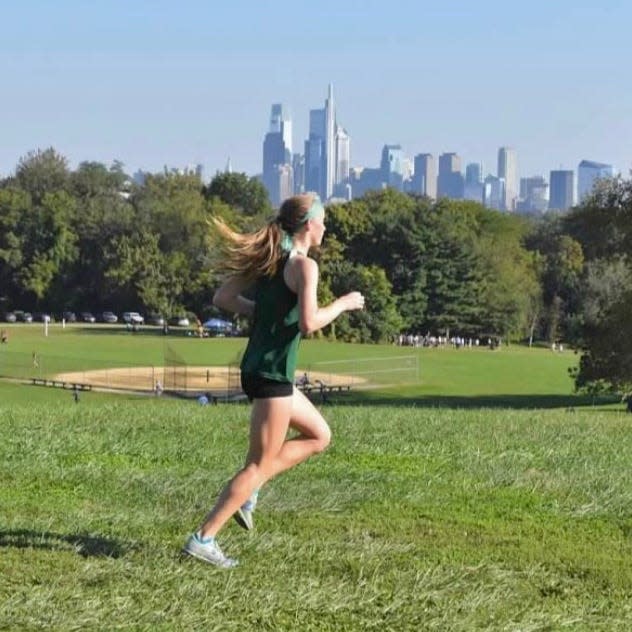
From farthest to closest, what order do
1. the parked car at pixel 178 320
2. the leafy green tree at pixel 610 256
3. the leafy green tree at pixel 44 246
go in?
the leafy green tree at pixel 44 246 → the parked car at pixel 178 320 → the leafy green tree at pixel 610 256

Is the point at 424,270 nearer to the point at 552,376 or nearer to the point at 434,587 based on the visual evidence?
the point at 552,376

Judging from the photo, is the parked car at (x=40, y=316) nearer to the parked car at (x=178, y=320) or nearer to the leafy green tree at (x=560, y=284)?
the parked car at (x=178, y=320)

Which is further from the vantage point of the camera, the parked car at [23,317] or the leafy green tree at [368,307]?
the parked car at [23,317]

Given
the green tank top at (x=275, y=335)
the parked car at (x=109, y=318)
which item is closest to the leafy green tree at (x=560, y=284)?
the parked car at (x=109, y=318)

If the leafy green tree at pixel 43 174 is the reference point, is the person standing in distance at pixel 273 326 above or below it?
below

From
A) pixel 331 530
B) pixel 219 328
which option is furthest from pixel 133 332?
pixel 331 530

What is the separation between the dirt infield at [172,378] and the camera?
49938 millimetres

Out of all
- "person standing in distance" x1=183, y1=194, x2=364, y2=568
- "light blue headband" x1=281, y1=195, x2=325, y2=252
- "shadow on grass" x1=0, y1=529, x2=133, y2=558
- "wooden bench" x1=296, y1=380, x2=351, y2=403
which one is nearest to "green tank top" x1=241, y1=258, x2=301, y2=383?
"person standing in distance" x1=183, y1=194, x2=364, y2=568

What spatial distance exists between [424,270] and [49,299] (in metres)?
34.9

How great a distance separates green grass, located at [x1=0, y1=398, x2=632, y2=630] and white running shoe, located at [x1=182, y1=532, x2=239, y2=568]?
0.07m

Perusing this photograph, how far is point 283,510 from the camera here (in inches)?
276

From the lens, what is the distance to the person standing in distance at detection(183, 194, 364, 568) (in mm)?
5730

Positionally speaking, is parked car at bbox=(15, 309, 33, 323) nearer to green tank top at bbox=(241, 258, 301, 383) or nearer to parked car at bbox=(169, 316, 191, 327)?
parked car at bbox=(169, 316, 191, 327)

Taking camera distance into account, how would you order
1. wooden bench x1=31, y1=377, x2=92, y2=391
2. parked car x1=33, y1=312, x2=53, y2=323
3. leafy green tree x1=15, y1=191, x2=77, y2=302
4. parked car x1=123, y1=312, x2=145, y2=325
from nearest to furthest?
wooden bench x1=31, y1=377, x2=92, y2=391, parked car x1=123, y1=312, x2=145, y2=325, leafy green tree x1=15, y1=191, x2=77, y2=302, parked car x1=33, y1=312, x2=53, y2=323
